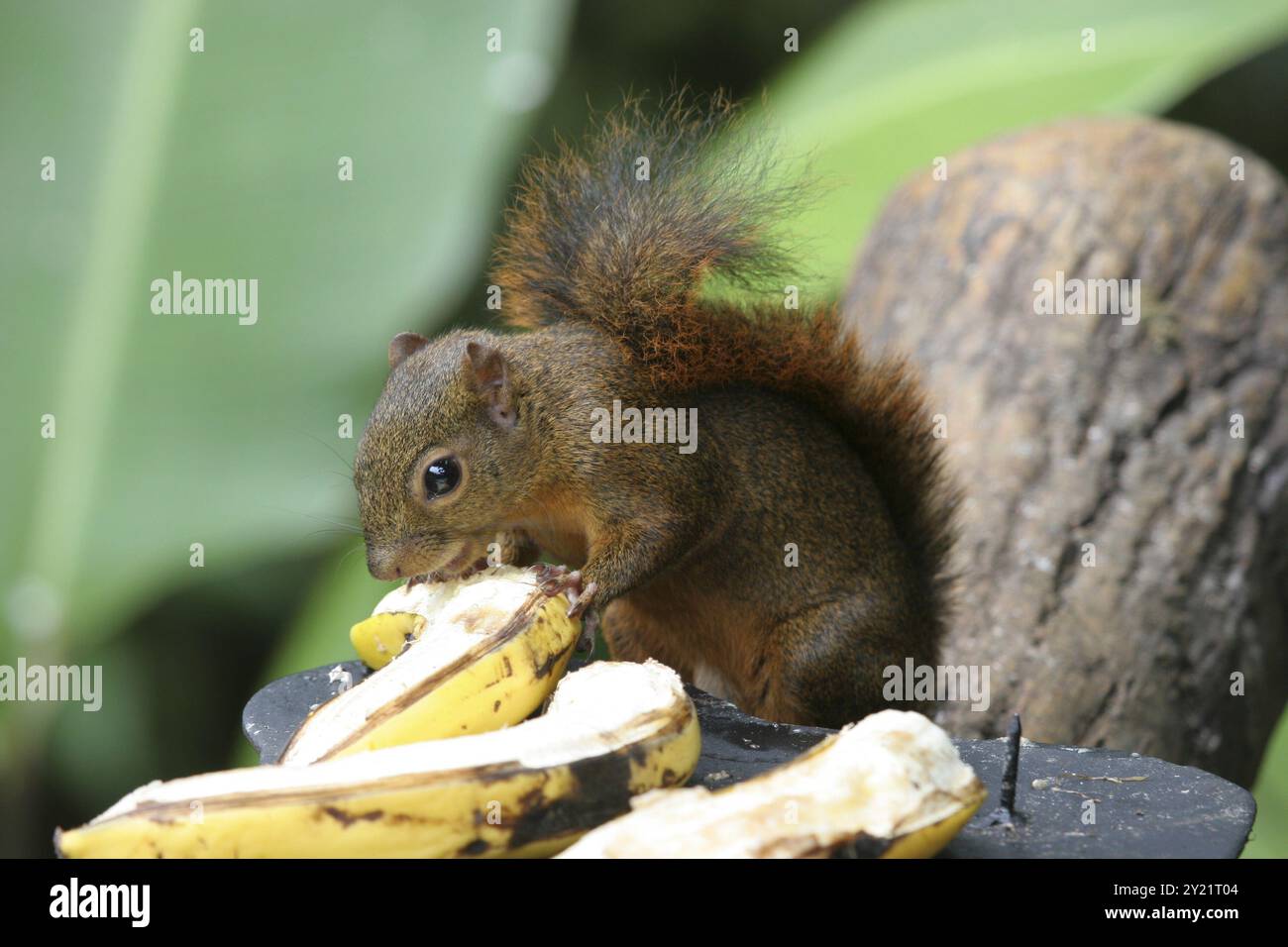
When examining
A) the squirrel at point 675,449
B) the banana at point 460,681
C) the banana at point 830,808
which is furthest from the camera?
the squirrel at point 675,449

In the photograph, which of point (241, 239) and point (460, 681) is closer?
point (460, 681)

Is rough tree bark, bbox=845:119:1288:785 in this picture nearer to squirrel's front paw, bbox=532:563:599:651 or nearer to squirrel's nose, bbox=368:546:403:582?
squirrel's front paw, bbox=532:563:599:651
